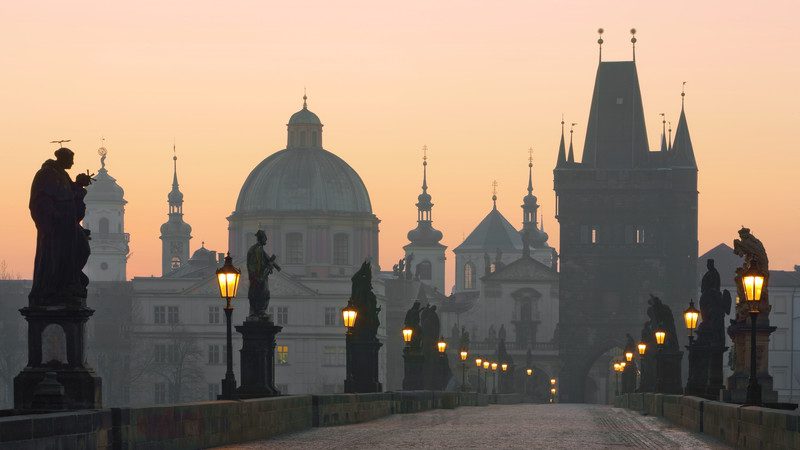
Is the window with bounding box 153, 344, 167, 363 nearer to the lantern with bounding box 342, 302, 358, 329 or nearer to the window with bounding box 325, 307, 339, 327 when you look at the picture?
the window with bounding box 325, 307, 339, 327

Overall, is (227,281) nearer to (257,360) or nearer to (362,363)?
(257,360)

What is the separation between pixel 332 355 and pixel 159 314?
57.4 ft

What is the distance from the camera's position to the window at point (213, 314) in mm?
191250

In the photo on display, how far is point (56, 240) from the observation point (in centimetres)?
2745

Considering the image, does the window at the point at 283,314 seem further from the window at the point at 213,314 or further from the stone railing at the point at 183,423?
the stone railing at the point at 183,423

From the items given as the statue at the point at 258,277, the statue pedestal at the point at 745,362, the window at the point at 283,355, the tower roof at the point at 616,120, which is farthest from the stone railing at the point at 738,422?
the window at the point at 283,355

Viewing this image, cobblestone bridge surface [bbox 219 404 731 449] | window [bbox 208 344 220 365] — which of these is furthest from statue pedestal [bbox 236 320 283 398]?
window [bbox 208 344 220 365]

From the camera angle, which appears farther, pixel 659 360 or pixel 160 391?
pixel 160 391

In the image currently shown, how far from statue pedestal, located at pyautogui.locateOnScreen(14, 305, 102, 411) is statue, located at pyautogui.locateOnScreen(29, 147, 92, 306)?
21cm

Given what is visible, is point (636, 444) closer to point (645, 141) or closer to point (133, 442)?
point (133, 442)

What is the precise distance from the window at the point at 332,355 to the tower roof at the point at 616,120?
99.7ft

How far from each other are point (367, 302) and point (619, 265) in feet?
426

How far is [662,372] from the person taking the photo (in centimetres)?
6538

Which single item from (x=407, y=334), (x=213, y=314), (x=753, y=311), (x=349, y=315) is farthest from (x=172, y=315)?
(x=753, y=311)
